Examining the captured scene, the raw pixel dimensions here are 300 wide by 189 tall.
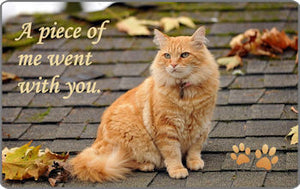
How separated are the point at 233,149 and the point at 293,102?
0.79m

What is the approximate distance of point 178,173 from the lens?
321 cm

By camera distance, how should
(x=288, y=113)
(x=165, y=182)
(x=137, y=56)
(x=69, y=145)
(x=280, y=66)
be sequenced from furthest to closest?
(x=137, y=56), (x=280, y=66), (x=288, y=113), (x=69, y=145), (x=165, y=182)

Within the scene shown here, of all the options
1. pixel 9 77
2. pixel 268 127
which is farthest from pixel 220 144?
pixel 9 77

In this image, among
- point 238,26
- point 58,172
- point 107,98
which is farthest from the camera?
point 238,26

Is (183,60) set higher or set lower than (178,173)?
higher

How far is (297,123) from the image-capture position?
3.64 metres

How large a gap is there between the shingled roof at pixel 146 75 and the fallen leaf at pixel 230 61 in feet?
0.21

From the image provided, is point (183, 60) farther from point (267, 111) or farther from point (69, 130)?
point (69, 130)

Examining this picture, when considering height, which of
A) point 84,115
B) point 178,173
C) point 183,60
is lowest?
point 84,115

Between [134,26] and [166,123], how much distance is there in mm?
1715

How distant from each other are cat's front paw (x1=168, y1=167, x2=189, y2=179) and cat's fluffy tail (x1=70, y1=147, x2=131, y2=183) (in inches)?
11.5

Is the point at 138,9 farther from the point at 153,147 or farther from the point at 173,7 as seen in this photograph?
the point at 153,147

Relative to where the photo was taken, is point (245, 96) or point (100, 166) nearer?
point (100, 166)

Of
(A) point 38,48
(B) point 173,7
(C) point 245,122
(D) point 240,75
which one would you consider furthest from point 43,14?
(C) point 245,122
